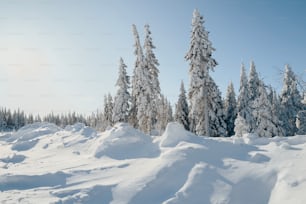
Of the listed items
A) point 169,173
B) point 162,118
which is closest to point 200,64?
point 169,173

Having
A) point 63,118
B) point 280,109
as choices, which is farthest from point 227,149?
point 63,118

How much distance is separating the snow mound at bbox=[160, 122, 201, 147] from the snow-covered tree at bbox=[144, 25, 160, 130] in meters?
23.2

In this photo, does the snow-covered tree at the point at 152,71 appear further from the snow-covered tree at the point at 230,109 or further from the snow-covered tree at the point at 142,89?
the snow-covered tree at the point at 230,109

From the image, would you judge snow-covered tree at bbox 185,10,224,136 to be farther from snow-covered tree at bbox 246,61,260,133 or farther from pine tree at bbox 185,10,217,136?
snow-covered tree at bbox 246,61,260,133

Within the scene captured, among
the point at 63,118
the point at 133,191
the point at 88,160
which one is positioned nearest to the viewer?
the point at 133,191

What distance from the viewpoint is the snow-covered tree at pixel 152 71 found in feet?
113

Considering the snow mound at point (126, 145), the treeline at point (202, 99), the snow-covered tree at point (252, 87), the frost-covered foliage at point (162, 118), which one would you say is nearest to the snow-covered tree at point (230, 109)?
the treeline at point (202, 99)

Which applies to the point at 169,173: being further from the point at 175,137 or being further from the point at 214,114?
the point at 214,114

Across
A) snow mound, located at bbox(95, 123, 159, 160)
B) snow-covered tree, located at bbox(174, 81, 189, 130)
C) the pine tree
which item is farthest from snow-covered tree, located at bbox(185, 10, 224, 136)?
snow-covered tree, located at bbox(174, 81, 189, 130)

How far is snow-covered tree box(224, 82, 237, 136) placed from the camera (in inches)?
1789

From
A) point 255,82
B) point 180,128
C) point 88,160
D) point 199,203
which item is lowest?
point 199,203

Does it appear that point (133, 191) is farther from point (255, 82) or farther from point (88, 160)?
point (255, 82)

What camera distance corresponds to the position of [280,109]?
152 feet

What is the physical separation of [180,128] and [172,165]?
275 cm
